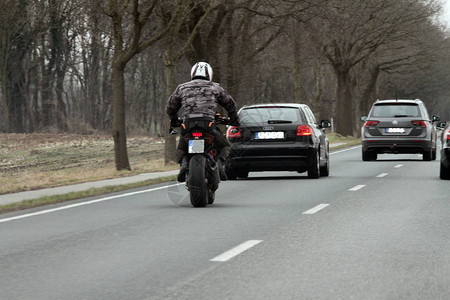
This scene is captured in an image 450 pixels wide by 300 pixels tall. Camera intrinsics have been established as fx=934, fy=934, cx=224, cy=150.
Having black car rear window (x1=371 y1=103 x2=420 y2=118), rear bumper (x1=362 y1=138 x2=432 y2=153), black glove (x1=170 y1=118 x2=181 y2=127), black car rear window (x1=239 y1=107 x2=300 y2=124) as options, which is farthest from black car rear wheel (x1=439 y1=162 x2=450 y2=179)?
black car rear window (x1=371 y1=103 x2=420 y2=118)

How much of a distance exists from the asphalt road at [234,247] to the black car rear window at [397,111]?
1171cm

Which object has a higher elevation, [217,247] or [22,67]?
[22,67]

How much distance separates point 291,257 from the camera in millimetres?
8016

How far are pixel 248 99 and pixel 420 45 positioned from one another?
21.4m

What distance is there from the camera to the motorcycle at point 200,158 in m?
12.3

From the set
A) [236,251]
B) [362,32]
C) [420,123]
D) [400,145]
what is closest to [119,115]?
[400,145]

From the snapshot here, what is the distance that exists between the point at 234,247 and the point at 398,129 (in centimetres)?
1841

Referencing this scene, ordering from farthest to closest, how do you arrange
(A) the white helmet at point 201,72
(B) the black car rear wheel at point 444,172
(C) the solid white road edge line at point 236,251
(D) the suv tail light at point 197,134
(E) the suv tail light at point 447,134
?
(B) the black car rear wheel at point 444,172
(E) the suv tail light at point 447,134
(A) the white helmet at point 201,72
(D) the suv tail light at point 197,134
(C) the solid white road edge line at point 236,251

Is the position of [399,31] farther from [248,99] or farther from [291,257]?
[291,257]

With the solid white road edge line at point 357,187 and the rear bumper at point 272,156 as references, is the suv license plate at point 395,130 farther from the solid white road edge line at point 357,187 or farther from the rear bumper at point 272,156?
the solid white road edge line at point 357,187

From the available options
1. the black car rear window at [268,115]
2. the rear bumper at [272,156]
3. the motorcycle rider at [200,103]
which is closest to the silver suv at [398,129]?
the black car rear window at [268,115]

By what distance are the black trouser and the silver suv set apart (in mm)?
14416

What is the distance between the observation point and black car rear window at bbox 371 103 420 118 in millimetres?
26609

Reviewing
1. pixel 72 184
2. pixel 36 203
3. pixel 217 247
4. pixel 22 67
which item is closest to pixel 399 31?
pixel 22 67
